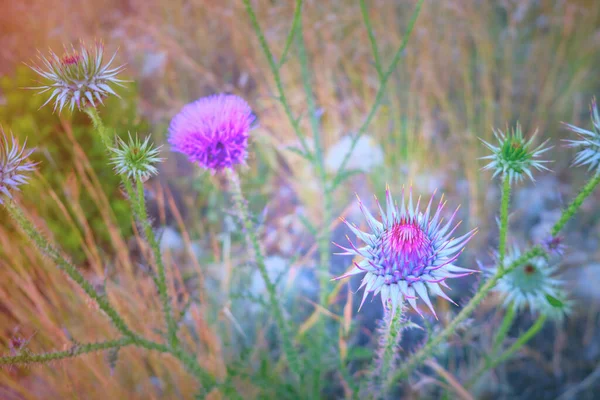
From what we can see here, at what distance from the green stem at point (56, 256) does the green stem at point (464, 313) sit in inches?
32.5

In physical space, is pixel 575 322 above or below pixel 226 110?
above

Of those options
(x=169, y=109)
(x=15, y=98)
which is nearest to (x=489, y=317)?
(x=169, y=109)

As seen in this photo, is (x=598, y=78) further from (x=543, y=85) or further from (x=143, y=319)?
(x=143, y=319)

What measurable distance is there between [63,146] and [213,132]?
1.56 m

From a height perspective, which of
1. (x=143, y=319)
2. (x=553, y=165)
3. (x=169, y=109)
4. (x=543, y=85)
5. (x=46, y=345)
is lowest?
(x=46, y=345)

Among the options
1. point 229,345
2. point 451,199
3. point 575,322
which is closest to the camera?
point 229,345

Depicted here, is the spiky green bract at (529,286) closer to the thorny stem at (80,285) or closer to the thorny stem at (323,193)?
the thorny stem at (323,193)

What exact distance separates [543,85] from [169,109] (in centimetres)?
271

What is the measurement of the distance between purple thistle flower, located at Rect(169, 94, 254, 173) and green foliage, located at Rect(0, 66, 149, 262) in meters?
0.88

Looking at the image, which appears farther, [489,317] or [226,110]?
[489,317]

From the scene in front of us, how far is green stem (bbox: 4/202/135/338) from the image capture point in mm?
1106

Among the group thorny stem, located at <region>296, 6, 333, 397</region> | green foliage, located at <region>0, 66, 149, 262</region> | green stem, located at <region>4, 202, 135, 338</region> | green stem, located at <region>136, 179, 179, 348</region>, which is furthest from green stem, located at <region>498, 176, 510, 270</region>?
green foliage, located at <region>0, 66, 149, 262</region>

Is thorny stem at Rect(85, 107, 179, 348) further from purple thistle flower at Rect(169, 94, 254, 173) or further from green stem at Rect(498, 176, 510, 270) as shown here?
green stem at Rect(498, 176, 510, 270)

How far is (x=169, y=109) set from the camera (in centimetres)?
334
